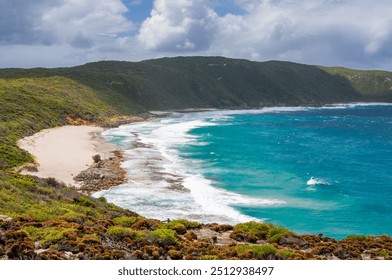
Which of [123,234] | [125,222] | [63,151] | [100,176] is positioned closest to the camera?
[123,234]

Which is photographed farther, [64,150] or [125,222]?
[64,150]

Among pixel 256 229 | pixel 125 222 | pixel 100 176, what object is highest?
pixel 125 222

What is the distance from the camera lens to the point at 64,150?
2298 inches

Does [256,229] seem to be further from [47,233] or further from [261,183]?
[261,183]

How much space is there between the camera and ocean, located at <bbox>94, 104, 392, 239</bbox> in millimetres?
33844

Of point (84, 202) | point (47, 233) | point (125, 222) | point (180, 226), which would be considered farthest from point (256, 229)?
point (84, 202)

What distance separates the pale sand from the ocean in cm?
491

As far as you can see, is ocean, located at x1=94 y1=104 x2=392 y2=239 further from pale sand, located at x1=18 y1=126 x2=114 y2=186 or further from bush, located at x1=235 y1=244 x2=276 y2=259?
bush, located at x1=235 y1=244 x2=276 y2=259

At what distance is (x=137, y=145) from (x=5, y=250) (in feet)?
183

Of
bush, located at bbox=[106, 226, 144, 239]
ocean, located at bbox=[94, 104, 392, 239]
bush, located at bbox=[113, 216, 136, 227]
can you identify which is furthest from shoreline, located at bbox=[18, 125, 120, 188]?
bush, located at bbox=[106, 226, 144, 239]

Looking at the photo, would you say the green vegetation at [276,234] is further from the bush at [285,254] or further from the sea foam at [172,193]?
the sea foam at [172,193]

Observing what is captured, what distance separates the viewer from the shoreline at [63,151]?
145ft

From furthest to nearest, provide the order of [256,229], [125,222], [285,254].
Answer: [256,229] → [125,222] → [285,254]

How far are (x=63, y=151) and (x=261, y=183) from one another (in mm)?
28567
